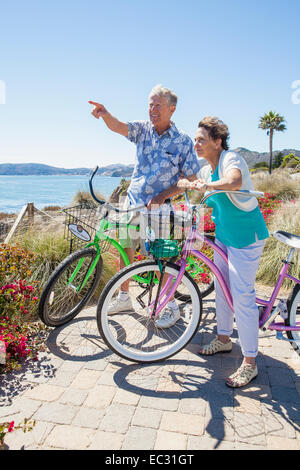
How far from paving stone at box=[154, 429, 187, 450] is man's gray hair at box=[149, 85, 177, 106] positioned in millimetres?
2380

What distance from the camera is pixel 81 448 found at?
1.93 m

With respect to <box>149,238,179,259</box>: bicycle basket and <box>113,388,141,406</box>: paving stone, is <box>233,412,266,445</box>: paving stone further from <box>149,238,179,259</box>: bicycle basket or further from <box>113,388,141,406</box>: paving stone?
<box>149,238,179,259</box>: bicycle basket

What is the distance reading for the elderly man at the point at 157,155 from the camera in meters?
3.05

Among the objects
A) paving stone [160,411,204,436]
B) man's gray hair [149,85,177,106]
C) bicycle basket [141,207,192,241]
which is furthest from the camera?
man's gray hair [149,85,177,106]

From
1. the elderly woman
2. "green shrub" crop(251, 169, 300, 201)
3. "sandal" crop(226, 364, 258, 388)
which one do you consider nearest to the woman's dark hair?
the elderly woman

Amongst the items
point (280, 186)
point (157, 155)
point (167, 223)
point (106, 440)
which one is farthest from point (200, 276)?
point (280, 186)

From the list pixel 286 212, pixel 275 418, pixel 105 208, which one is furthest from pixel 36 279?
pixel 286 212

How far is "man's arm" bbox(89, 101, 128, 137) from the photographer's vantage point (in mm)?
3107

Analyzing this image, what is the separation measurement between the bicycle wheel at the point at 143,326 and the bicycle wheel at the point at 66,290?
346mm

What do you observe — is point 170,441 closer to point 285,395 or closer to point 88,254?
point 285,395

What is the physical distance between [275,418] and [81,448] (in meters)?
1.17

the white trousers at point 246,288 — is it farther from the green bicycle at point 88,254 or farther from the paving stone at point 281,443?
the paving stone at point 281,443
